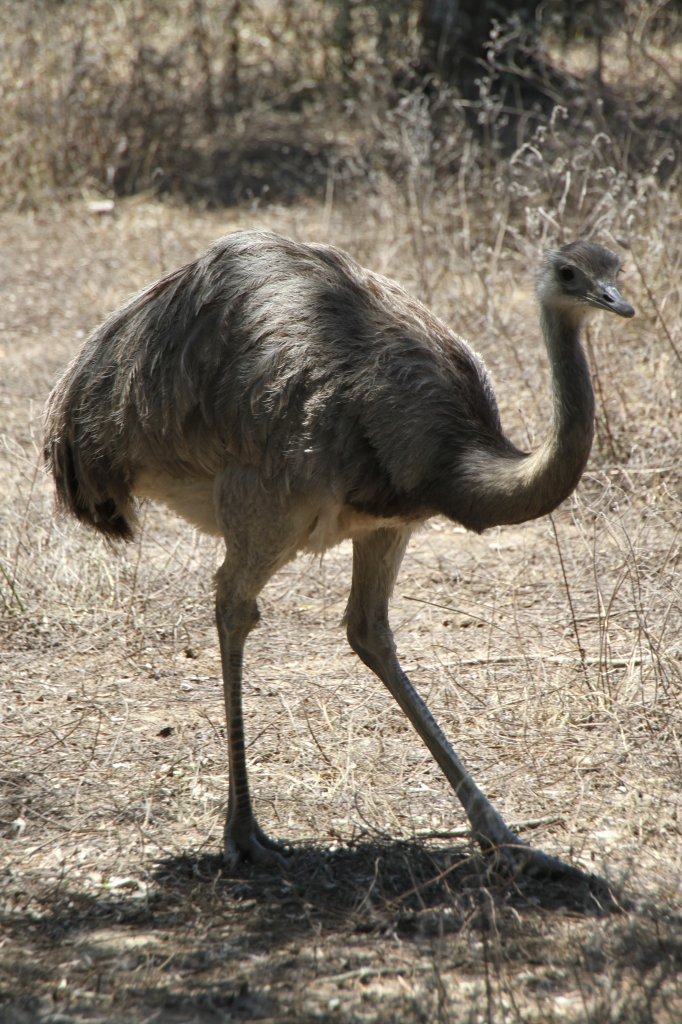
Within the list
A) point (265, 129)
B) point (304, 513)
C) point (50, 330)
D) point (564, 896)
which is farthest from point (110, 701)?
point (265, 129)

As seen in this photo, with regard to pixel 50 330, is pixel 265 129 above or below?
above

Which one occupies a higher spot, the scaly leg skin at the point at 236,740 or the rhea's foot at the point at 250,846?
the scaly leg skin at the point at 236,740

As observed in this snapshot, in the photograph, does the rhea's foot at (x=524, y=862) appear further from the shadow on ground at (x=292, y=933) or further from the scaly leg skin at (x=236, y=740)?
the scaly leg skin at (x=236, y=740)

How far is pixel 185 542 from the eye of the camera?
5.91 m

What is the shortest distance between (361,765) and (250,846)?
0.59 m

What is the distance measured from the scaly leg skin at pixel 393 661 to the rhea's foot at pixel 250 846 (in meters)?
0.53

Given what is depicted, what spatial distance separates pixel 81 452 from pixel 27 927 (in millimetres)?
1403

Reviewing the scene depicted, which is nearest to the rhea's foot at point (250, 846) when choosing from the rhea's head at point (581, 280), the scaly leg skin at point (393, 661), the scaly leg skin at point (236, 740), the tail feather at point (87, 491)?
the scaly leg skin at point (236, 740)

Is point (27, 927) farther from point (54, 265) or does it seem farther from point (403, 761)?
point (54, 265)

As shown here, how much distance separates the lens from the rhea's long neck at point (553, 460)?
3.35 metres

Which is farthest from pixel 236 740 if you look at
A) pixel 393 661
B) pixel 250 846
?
pixel 393 661

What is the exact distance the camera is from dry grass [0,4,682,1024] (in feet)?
10.4

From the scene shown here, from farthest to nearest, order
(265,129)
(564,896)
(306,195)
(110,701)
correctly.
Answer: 1. (265,129)
2. (306,195)
3. (110,701)
4. (564,896)

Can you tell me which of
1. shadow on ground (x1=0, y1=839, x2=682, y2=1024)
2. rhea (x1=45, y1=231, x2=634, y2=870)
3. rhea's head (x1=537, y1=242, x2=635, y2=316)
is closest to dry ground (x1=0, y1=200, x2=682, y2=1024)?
shadow on ground (x1=0, y1=839, x2=682, y2=1024)
